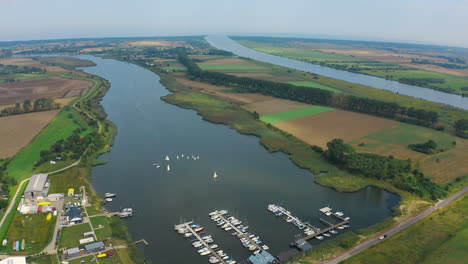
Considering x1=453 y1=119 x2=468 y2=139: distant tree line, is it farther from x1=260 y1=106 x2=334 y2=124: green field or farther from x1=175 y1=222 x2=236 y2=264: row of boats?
x1=175 y1=222 x2=236 y2=264: row of boats

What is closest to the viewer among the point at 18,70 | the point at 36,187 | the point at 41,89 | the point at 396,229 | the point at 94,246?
the point at 94,246

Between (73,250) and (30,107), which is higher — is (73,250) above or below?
below

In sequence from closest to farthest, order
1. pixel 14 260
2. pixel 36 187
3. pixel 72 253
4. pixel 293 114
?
pixel 14 260 < pixel 72 253 < pixel 36 187 < pixel 293 114

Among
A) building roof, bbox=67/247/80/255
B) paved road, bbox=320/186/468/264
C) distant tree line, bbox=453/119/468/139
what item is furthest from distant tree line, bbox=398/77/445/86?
building roof, bbox=67/247/80/255

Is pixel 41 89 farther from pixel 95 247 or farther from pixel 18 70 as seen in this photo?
pixel 95 247

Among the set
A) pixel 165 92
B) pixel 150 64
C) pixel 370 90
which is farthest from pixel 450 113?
pixel 150 64

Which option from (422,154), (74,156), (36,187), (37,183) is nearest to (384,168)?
(422,154)
